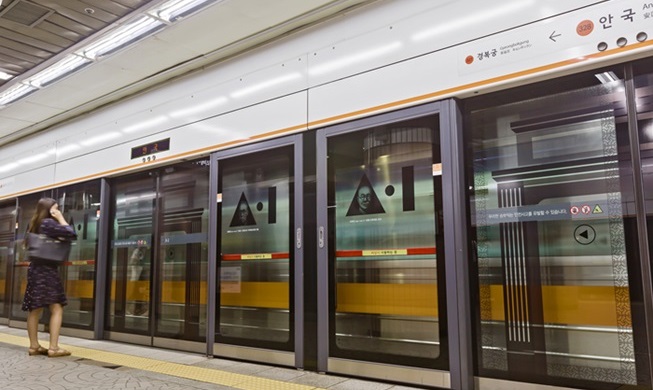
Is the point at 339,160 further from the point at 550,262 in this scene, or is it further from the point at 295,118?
the point at 550,262

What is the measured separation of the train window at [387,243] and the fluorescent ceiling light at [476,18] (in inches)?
21.7

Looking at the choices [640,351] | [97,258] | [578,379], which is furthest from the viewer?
[97,258]

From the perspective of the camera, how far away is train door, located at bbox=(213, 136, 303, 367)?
13.1ft

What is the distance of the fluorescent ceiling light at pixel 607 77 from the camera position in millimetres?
2697

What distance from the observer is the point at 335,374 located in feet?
11.7

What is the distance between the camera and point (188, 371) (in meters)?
3.79

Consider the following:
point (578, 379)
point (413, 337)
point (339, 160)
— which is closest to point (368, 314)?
point (413, 337)

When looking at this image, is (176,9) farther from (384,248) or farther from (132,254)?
(132,254)

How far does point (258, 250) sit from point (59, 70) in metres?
2.97

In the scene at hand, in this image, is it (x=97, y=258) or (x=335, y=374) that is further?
(x=97, y=258)

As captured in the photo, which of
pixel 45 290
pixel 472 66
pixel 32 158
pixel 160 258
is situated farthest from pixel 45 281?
pixel 472 66

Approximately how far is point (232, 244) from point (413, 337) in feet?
6.32

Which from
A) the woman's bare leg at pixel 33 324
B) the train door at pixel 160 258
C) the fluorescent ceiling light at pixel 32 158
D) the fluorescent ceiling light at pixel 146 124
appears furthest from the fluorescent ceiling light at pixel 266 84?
the fluorescent ceiling light at pixel 32 158

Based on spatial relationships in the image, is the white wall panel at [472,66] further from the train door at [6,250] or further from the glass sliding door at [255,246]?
the train door at [6,250]
